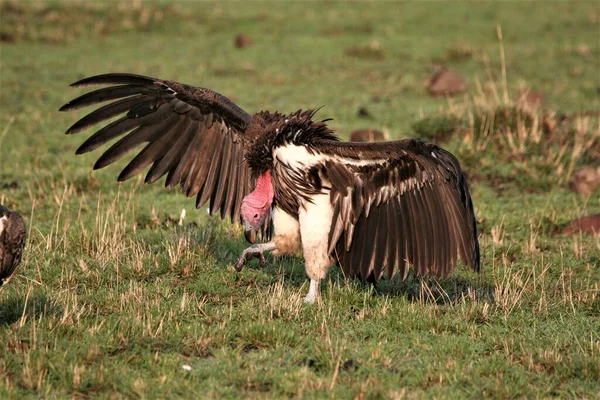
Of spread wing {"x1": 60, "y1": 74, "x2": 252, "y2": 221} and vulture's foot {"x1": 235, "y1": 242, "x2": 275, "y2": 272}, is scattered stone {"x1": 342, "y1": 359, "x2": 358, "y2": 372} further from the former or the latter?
spread wing {"x1": 60, "y1": 74, "x2": 252, "y2": 221}

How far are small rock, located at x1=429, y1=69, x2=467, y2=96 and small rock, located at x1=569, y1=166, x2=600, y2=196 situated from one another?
16.3 ft

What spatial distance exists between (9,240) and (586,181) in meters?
7.07

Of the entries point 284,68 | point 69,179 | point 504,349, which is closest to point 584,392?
point 504,349

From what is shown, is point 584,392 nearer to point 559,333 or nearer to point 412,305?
point 559,333

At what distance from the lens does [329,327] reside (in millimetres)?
6223

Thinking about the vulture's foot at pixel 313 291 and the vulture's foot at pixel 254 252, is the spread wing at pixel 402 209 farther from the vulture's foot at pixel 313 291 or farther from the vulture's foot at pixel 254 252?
the vulture's foot at pixel 254 252

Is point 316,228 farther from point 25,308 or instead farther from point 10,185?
point 10,185

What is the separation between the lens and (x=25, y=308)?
5.92 meters

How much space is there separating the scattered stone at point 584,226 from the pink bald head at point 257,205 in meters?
3.75

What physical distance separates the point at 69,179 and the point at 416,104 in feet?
20.7

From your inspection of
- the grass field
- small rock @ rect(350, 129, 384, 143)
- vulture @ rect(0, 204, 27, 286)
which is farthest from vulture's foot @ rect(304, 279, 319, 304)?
small rock @ rect(350, 129, 384, 143)

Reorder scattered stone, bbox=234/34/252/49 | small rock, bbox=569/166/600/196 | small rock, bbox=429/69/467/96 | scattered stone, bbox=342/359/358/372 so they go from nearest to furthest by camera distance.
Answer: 1. scattered stone, bbox=342/359/358/372
2. small rock, bbox=569/166/600/196
3. small rock, bbox=429/69/467/96
4. scattered stone, bbox=234/34/252/49

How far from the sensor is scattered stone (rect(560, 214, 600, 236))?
9.00 metres

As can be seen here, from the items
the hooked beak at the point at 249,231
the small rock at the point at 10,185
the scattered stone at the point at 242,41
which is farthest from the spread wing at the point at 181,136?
the scattered stone at the point at 242,41
